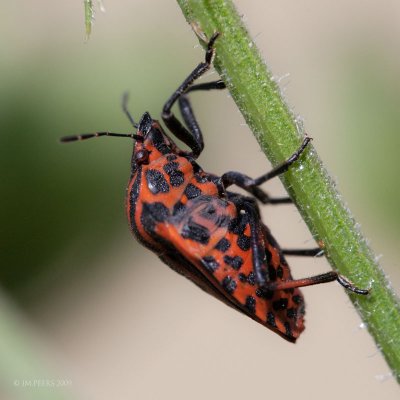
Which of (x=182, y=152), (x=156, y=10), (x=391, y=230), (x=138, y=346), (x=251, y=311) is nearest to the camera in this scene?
(x=251, y=311)

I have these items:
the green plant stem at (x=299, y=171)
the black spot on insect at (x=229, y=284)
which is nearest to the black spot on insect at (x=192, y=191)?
the black spot on insect at (x=229, y=284)

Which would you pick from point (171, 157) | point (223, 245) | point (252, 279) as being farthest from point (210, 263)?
point (171, 157)

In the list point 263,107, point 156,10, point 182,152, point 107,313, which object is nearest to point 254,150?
point 156,10

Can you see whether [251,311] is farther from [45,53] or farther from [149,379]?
[149,379]

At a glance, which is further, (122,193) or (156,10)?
(156,10)

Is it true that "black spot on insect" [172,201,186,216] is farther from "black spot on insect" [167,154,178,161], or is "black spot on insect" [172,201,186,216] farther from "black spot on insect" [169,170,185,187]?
"black spot on insect" [167,154,178,161]

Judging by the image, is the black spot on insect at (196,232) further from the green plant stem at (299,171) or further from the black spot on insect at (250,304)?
the green plant stem at (299,171)

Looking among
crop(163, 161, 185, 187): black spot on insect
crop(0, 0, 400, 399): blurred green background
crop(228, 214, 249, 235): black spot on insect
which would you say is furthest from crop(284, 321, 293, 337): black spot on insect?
crop(0, 0, 400, 399): blurred green background
